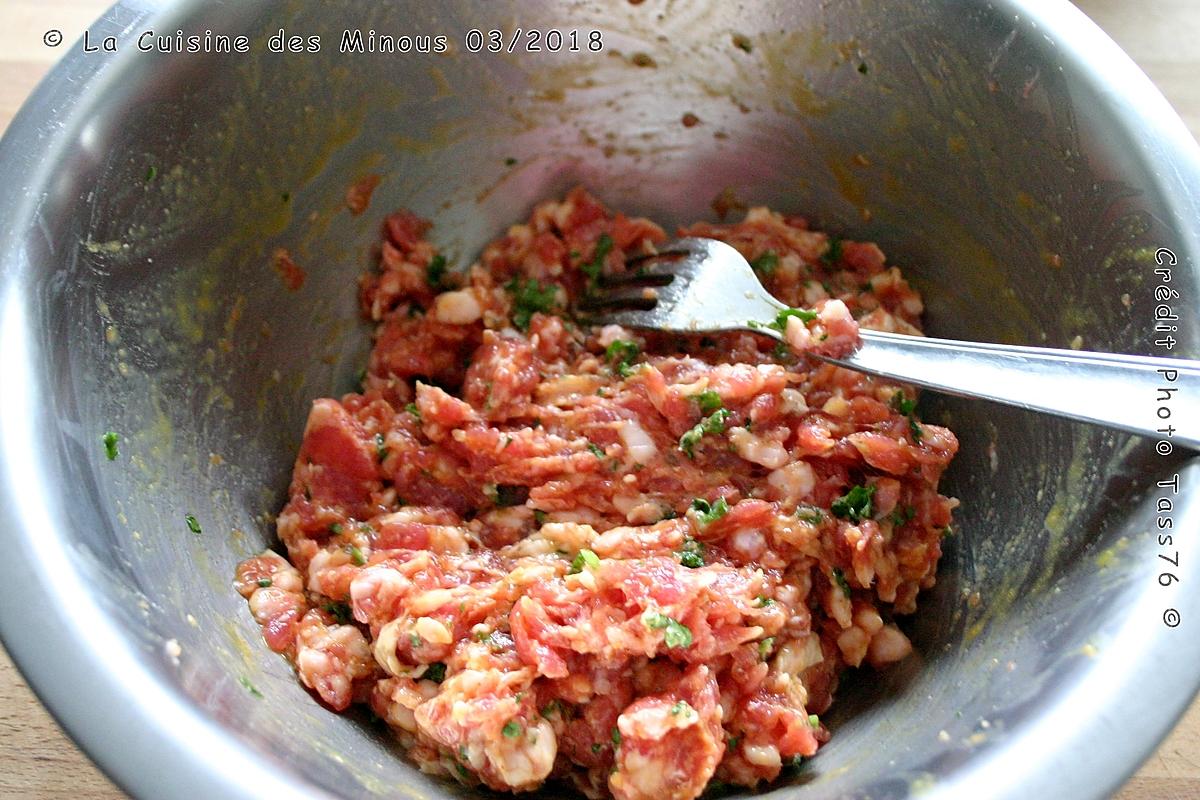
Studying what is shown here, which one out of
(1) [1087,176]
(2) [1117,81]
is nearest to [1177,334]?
(1) [1087,176]

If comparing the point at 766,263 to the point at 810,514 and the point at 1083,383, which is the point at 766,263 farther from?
the point at 1083,383

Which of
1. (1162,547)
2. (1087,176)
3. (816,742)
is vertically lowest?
(816,742)

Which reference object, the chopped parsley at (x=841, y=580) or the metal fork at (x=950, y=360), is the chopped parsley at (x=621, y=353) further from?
the chopped parsley at (x=841, y=580)

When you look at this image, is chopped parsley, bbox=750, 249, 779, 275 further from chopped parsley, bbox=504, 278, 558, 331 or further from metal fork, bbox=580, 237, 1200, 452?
chopped parsley, bbox=504, 278, 558, 331

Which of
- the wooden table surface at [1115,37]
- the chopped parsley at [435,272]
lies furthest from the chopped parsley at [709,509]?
the wooden table surface at [1115,37]

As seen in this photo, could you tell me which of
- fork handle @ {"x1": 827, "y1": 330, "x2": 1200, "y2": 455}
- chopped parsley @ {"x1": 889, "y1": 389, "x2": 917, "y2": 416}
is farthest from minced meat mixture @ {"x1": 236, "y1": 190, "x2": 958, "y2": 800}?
fork handle @ {"x1": 827, "y1": 330, "x2": 1200, "y2": 455}

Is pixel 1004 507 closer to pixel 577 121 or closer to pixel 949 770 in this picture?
pixel 949 770

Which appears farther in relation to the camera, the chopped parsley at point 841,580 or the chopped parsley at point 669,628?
the chopped parsley at point 841,580
